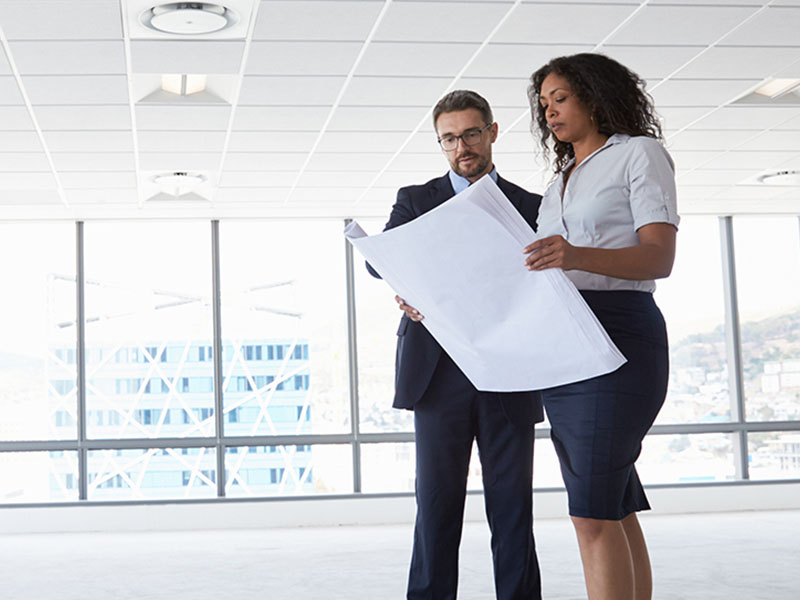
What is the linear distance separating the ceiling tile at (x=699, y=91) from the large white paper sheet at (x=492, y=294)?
3252 millimetres

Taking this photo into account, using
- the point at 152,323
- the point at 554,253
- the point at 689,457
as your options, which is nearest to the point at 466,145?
the point at 554,253

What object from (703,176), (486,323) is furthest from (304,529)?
(486,323)

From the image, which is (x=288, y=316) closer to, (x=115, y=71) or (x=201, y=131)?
(x=201, y=131)

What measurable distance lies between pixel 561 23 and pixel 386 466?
4.72m

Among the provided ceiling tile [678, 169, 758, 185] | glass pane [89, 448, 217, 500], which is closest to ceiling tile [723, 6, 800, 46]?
ceiling tile [678, 169, 758, 185]

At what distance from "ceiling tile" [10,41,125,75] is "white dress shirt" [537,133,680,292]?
2.90 m

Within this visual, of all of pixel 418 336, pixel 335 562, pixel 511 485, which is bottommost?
pixel 335 562

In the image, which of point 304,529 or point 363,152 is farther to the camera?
point 304,529

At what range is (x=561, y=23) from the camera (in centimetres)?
404

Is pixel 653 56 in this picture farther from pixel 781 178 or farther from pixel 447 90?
pixel 781 178

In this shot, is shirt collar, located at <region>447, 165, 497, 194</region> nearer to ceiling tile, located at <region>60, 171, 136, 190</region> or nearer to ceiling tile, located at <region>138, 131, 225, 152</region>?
ceiling tile, located at <region>138, 131, 225, 152</region>

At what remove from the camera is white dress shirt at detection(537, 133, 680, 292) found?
172 cm

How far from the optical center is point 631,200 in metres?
1.75

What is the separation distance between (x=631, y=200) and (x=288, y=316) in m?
6.49
